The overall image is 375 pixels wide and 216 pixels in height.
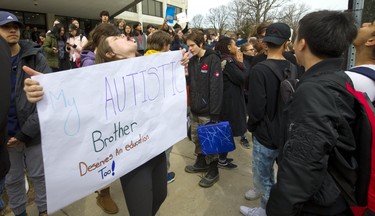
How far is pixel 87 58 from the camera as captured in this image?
281 centimetres

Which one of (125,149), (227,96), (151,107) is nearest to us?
(125,149)

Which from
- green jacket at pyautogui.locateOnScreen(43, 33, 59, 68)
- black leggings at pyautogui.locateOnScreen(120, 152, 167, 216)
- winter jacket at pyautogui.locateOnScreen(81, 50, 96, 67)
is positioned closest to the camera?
black leggings at pyautogui.locateOnScreen(120, 152, 167, 216)

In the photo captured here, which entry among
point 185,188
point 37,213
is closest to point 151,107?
point 185,188

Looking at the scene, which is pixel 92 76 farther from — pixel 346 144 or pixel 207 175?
pixel 207 175

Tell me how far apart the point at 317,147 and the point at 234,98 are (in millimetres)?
2483

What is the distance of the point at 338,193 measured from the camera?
1237 mm

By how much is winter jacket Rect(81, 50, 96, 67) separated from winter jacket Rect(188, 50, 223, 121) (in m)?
1.21

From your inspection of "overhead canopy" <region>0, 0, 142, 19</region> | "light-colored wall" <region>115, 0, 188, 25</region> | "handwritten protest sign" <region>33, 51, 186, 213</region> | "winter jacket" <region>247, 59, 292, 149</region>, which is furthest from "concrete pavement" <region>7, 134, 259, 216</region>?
"light-colored wall" <region>115, 0, 188, 25</region>

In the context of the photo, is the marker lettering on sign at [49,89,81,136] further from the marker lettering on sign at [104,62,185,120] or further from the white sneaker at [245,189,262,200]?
the white sneaker at [245,189,262,200]

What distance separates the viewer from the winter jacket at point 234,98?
346 cm

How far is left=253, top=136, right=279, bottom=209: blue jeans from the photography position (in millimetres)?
2422

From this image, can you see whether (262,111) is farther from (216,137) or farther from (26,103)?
(26,103)

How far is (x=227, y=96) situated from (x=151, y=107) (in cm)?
181

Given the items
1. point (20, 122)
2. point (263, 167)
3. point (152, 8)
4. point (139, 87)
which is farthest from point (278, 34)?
point (152, 8)
